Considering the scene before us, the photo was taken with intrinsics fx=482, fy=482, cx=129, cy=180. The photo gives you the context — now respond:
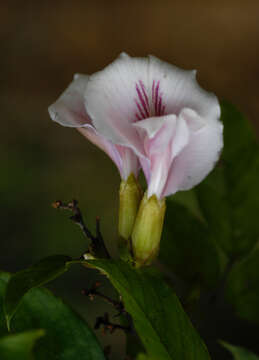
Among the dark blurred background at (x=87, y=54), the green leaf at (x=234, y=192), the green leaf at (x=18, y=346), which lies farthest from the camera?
the dark blurred background at (x=87, y=54)

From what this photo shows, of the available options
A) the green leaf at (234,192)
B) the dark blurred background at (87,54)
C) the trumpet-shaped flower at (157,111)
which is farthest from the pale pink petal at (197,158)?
the dark blurred background at (87,54)

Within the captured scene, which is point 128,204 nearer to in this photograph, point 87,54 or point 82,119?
point 82,119

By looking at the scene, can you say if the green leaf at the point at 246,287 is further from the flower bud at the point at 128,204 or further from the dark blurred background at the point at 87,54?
the dark blurred background at the point at 87,54

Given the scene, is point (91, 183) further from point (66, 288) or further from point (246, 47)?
point (246, 47)

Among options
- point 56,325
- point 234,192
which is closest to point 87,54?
point 234,192

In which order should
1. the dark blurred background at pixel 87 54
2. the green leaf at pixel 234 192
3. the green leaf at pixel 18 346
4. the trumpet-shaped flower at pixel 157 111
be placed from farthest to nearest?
1. the dark blurred background at pixel 87 54
2. the green leaf at pixel 234 192
3. the trumpet-shaped flower at pixel 157 111
4. the green leaf at pixel 18 346

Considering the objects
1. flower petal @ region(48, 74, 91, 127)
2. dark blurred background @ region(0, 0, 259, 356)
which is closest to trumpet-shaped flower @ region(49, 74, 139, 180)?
flower petal @ region(48, 74, 91, 127)
